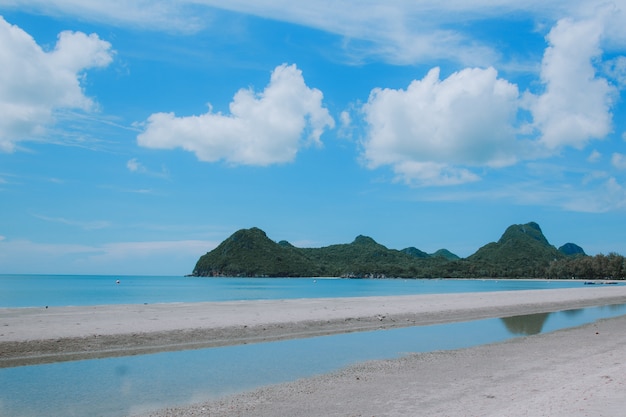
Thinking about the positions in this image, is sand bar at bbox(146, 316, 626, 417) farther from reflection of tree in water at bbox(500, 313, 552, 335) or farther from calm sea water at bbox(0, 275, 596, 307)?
calm sea water at bbox(0, 275, 596, 307)

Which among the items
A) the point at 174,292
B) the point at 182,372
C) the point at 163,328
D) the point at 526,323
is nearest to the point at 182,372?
the point at 182,372

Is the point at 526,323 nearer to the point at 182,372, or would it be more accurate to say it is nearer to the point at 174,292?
the point at 182,372

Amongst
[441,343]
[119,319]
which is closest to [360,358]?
[441,343]

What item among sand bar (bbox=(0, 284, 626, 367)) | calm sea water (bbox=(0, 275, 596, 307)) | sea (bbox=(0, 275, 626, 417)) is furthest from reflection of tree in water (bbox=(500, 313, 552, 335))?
calm sea water (bbox=(0, 275, 596, 307))

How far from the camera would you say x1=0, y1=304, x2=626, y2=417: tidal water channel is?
485 inches

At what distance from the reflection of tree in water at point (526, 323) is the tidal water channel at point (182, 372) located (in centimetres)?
283

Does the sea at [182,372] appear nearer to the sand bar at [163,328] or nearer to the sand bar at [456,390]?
the sand bar at [456,390]

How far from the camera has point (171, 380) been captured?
48.6ft

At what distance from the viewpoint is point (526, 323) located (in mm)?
31844

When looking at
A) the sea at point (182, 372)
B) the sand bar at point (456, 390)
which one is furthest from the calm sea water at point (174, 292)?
the sand bar at point (456, 390)

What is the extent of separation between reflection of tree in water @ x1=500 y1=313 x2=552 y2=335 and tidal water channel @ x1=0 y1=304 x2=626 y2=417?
283 cm

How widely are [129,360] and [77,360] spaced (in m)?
1.83

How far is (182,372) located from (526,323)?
23.7m

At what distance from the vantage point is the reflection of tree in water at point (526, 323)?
90.7 ft
